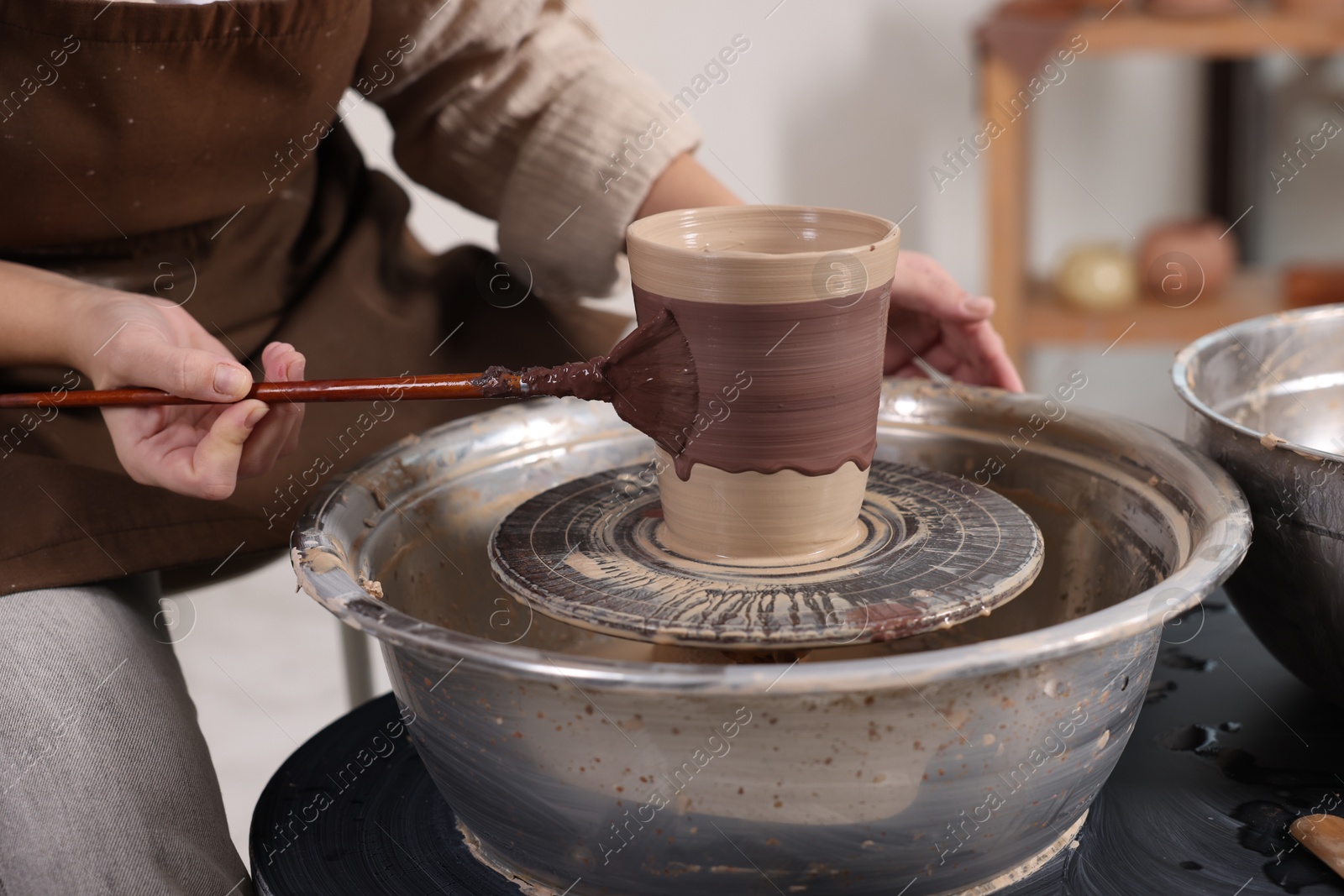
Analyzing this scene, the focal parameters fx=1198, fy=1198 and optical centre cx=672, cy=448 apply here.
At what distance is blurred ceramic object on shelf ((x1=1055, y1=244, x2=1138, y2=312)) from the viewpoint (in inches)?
92.7

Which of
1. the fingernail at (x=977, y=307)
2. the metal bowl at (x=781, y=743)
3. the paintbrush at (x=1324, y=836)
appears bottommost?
the paintbrush at (x=1324, y=836)

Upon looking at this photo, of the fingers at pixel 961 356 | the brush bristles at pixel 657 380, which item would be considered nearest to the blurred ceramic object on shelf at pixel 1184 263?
the fingers at pixel 961 356

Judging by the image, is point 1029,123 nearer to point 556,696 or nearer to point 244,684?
point 244,684

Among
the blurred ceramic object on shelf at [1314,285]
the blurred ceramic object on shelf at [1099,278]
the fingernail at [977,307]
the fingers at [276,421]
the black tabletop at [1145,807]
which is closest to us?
the black tabletop at [1145,807]

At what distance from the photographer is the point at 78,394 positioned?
718mm

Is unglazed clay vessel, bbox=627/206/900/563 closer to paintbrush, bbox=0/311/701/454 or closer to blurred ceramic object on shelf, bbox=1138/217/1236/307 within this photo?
paintbrush, bbox=0/311/701/454

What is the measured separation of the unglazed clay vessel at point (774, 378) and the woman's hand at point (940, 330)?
202 mm

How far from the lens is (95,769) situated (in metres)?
0.68

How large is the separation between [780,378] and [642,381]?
0.26 feet

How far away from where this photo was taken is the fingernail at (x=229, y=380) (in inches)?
27.0

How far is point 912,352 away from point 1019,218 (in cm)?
143

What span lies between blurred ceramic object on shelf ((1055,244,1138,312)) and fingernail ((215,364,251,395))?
199 cm

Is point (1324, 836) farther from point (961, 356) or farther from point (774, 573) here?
point (961, 356)

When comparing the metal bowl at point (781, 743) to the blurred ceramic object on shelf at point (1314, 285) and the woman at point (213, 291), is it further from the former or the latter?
the blurred ceramic object on shelf at point (1314, 285)
